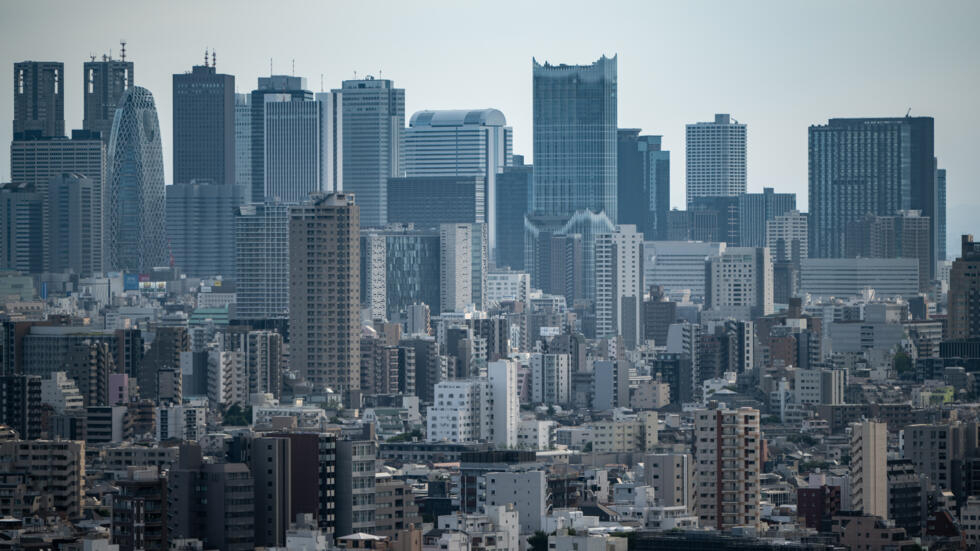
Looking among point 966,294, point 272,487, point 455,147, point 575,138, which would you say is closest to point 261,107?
point 455,147

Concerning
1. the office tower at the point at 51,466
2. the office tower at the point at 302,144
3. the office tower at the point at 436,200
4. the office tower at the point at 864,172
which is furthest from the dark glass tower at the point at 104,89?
the office tower at the point at 51,466

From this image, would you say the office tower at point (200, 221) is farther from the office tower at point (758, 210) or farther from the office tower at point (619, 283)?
the office tower at point (619, 283)

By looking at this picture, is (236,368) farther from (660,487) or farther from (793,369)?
(660,487)

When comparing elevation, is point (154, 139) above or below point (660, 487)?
above

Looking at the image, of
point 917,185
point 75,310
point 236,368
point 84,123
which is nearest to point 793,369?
point 236,368

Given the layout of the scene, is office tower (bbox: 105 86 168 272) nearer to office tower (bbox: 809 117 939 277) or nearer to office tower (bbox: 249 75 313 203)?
office tower (bbox: 249 75 313 203)

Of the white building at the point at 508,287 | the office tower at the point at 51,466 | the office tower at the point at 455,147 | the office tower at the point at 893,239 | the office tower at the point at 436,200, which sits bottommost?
the office tower at the point at 51,466
